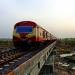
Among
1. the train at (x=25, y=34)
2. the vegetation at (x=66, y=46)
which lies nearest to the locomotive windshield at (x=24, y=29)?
the train at (x=25, y=34)

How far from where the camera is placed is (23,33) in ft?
77.0

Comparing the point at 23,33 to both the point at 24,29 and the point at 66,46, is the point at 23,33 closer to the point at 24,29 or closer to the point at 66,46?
the point at 24,29

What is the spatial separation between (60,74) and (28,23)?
1136 cm

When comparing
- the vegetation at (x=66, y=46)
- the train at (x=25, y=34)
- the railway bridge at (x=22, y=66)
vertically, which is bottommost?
the vegetation at (x=66, y=46)

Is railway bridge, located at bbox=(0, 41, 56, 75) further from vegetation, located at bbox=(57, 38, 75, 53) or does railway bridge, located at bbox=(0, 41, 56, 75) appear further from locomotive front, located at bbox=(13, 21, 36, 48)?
vegetation, located at bbox=(57, 38, 75, 53)

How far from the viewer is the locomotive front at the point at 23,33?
23484 mm

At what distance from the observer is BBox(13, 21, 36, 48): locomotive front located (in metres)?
23.5

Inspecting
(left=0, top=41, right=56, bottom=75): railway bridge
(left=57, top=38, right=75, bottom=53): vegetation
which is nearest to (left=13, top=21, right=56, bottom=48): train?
(left=0, top=41, right=56, bottom=75): railway bridge

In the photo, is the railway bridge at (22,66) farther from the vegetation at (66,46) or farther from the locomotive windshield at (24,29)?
the vegetation at (66,46)

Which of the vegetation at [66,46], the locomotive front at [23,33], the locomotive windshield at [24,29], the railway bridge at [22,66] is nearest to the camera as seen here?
the railway bridge at [22,66]

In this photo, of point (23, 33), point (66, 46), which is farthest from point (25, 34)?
point (66, 46)

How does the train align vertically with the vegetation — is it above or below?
above

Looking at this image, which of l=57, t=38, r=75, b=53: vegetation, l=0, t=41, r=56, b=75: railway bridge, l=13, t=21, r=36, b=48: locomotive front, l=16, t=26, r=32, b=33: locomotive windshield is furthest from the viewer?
l=57, t=38, r=75, b=53: vegetation

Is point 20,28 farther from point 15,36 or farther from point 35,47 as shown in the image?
point 35,47
